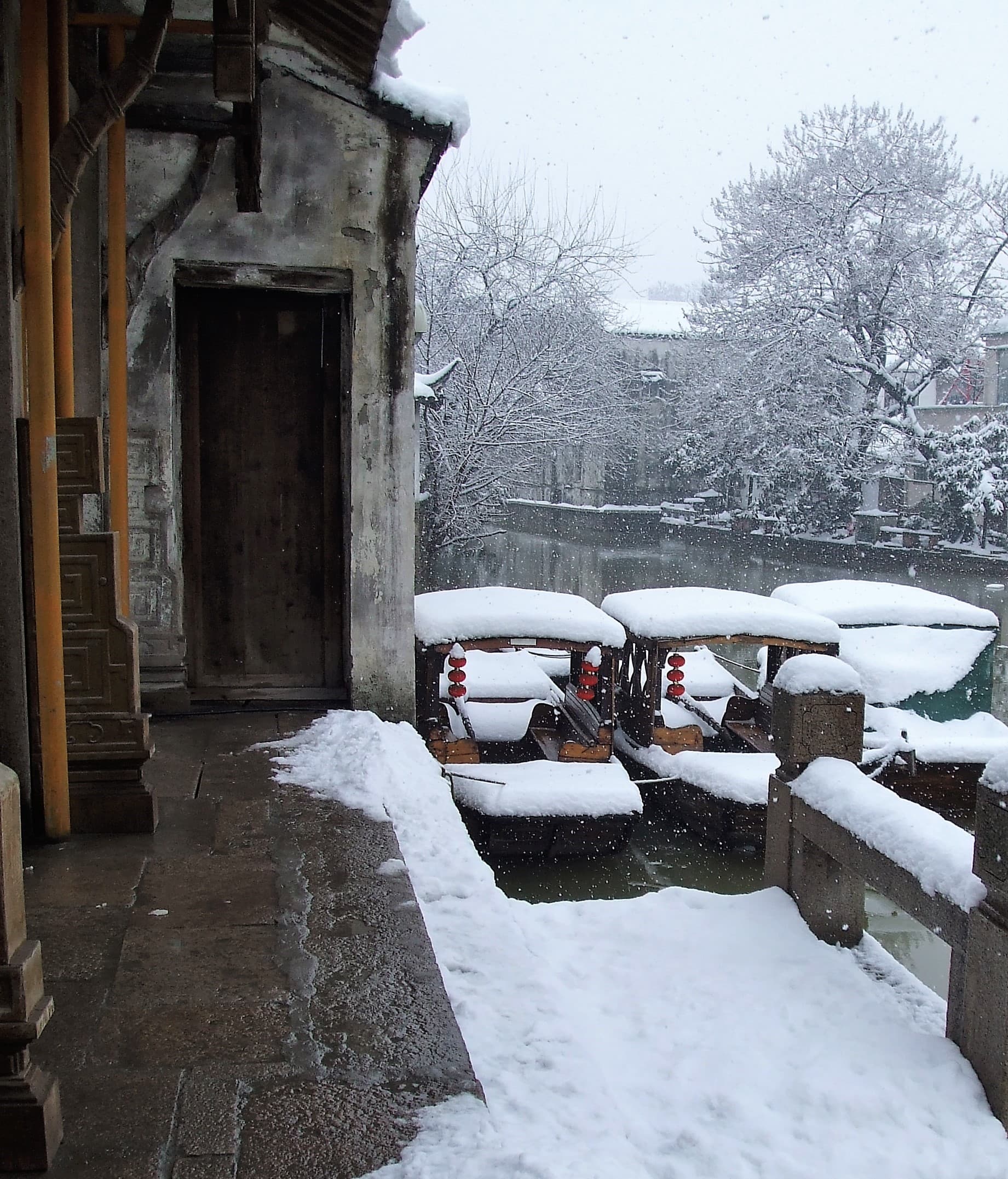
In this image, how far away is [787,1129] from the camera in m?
3.68

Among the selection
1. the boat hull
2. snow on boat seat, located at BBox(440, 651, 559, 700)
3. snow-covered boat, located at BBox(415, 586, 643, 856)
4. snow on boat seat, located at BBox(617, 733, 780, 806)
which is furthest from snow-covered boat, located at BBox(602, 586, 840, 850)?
snow on boat seat, located at BBox(440, 651, 559, 700)

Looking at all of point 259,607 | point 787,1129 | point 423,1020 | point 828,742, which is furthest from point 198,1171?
point 259,607

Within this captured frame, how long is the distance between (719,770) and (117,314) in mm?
7273

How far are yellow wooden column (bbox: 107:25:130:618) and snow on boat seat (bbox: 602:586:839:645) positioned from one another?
22.2 feet

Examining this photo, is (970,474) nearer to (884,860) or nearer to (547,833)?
(547,833)

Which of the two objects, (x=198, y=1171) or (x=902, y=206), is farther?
(x=902, y=206)

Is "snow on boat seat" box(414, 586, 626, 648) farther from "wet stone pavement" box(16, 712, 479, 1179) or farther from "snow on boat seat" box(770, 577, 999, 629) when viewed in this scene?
"wet stone pavement" box(16, 712, 479, 1179)

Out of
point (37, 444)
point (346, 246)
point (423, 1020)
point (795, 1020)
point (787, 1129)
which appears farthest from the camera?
point (346, 246)

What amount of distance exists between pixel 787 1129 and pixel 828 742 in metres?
2.26

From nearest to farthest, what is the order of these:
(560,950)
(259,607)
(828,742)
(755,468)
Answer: (560,950), (828,742), (259,607), (755,468)

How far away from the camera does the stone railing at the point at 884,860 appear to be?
3.91m

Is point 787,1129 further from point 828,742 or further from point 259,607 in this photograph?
point 259,607

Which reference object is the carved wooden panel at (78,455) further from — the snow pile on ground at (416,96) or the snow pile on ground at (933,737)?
the snow pile on ground at (933,737)

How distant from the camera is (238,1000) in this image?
3322 millimetres
